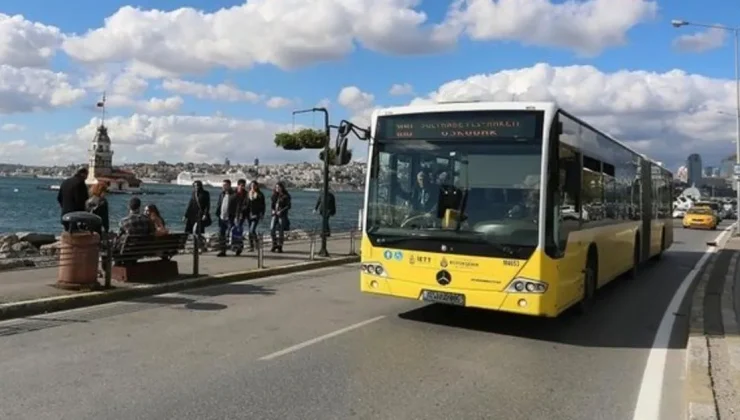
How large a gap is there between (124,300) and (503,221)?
19.4 feet

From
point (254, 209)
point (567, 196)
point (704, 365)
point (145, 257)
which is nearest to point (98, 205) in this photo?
point (145, 257)

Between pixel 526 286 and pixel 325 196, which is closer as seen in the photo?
pixel 526 286

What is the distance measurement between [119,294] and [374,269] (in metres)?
4.10

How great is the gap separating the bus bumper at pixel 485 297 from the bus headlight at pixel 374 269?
0.24 ft

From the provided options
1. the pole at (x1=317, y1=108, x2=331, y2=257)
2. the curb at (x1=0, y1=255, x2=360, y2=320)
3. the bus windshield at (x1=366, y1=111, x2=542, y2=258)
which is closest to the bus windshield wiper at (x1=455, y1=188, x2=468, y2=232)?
the bus windshield at (x1=366, y1=111, x2=542, y2=258)

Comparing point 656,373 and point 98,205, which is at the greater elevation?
point 98,205

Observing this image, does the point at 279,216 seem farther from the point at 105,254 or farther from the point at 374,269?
the point at 374,269

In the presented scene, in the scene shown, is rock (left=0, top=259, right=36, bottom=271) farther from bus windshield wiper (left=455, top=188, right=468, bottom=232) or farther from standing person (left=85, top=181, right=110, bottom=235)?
bus windshield wiper (left=455, top=188, right=468, bottom=232)

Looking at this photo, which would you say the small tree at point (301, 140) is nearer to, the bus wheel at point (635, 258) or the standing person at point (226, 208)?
the standing person at point (226, 208)

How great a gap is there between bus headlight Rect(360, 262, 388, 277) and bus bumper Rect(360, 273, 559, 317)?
0.07m

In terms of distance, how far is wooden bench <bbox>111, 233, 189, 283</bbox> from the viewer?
1134cm

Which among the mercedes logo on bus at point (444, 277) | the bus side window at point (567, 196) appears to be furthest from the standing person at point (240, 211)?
the bus side window at point (567, 196)

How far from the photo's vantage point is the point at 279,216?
58.4 ft

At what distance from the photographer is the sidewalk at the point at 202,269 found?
10133 millimetres
